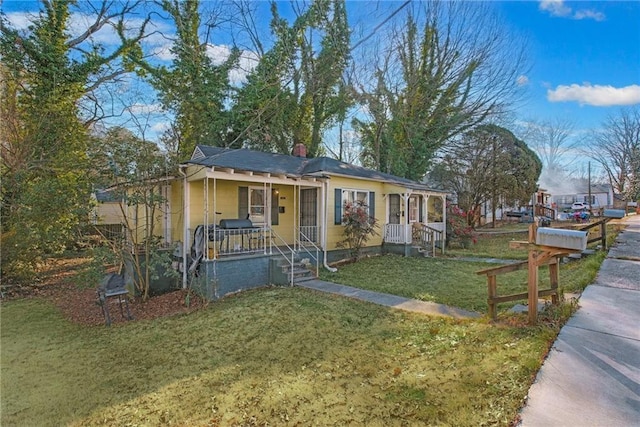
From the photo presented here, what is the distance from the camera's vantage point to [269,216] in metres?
10.5

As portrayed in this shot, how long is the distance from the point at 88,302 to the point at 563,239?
406 inches

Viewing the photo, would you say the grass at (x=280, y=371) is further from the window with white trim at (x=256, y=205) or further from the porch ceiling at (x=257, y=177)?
the window with white trim at (x=256, y=205)

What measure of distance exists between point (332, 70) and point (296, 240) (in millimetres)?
10737

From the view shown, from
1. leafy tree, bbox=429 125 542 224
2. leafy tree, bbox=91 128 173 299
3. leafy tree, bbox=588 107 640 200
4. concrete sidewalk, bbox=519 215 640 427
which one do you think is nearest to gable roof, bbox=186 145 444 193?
leafy tree, bbox=91 128 173 299

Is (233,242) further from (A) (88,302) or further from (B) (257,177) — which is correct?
(A) (88,302)

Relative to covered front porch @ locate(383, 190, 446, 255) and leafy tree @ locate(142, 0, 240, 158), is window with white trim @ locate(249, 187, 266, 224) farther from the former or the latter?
leafy tree @ locate(142, 0, 240, 158)

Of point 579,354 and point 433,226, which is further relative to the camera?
point 433,226

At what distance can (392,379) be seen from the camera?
354cm

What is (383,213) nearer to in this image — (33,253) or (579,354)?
(579,354)

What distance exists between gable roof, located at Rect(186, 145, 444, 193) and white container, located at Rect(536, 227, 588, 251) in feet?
21.0

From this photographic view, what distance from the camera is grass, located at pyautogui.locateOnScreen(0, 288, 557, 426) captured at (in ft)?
10.1

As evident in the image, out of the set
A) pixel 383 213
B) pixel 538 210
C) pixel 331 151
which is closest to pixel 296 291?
pixel 383 213

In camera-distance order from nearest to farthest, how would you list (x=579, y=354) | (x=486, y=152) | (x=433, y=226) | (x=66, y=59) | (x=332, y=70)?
1. (x=579, y=354)
2. (x=66, y=59)
3. (x=433, y=226)
4. (x=332, y=70)
5. (x=486, y=152)

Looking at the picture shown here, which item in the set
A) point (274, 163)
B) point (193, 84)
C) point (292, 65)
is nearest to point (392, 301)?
point (274, 163)
